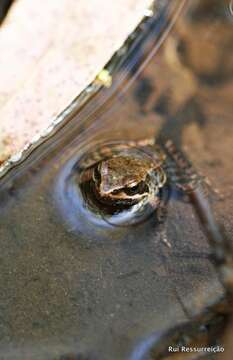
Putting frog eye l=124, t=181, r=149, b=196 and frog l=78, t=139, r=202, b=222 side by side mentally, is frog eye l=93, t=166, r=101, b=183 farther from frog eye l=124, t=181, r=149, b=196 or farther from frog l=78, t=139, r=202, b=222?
frog eye l=124, t=181, r=149, b=196

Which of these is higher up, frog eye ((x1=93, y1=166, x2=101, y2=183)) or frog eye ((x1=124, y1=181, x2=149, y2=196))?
frog eye ((x1=93, y1=166, x2=101, y2=183))

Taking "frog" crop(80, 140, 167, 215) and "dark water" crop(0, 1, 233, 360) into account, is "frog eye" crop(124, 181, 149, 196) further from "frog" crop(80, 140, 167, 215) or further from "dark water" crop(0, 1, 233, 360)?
"dark water" crop(0, 1, 233, 360)

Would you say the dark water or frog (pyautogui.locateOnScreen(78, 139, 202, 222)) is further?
frog (pyautogui.locateOnScreen(78, 139, 202, 222))

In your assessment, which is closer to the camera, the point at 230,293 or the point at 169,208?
the point at 230,293

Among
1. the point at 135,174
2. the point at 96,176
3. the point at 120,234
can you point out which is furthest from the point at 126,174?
the point at 120,234

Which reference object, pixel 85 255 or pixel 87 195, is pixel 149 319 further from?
pixel 87 195

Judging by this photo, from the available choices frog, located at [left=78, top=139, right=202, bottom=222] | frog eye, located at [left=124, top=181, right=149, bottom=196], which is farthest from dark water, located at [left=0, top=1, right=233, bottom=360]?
frog eye, located at [left=124, top=181, right=149, bottom=196]

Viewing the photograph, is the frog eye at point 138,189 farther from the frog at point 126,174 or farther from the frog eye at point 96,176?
the frog eye at point 96,176

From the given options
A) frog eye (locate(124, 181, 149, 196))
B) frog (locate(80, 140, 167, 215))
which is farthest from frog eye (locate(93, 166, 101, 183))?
frog eye (locate(124, 181, 149, 196))

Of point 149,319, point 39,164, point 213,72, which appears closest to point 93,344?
point 149,319
